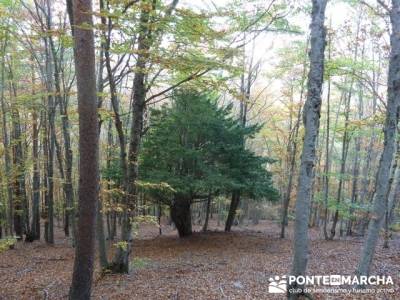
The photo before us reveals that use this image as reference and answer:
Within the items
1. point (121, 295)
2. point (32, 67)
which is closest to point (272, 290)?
point (121, 295)

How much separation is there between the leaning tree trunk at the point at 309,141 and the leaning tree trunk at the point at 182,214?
914 centimetres

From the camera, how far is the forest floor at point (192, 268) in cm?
705

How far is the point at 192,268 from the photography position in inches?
382

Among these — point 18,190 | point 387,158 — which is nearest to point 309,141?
point 387,158

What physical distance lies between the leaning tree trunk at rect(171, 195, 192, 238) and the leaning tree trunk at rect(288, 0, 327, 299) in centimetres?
914

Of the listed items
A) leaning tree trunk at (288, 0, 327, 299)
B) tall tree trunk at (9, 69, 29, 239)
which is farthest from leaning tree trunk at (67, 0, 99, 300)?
tall tree trunk at (9, 69, 29, 239)

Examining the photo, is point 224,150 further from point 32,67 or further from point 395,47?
point 32,67

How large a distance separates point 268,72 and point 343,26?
5.54 meters

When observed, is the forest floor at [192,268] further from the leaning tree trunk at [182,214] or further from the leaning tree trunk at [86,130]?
the leaning tree trunk at [86,130]

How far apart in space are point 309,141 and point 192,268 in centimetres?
593

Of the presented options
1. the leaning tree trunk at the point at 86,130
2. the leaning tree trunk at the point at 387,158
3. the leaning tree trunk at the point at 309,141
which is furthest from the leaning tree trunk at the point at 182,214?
the leaning tree trunk at the point at 309,141

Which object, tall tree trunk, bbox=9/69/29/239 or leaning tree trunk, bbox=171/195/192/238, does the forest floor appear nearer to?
leaning tree trunk, bbox=171/195/192/238

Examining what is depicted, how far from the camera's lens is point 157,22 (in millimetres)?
5988

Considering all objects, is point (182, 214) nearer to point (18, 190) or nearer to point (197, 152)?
point (197, 152)
